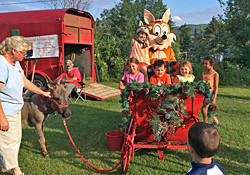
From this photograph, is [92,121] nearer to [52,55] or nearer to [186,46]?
[52,55]

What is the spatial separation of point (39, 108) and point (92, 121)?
2.52 metres

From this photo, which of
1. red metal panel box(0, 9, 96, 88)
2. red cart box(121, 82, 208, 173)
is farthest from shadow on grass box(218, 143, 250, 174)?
red metal panel box(0, 9, 96, 88)

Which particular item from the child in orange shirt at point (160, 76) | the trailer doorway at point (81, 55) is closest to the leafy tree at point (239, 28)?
the trailer doorway at point (81, 55)

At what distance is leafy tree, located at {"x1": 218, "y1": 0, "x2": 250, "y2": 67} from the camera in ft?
40.8

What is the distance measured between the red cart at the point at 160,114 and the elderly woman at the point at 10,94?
5.24 feet

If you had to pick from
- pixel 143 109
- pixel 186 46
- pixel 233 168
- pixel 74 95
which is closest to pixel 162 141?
pixel 143 109

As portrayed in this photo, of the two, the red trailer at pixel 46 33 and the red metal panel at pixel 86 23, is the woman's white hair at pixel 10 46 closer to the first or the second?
the red trailer at pixel 46 33

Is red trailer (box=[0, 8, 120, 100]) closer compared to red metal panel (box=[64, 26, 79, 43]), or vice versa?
red trailer (box=[0, 8, 120, 100])

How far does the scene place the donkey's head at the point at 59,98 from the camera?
3.60m

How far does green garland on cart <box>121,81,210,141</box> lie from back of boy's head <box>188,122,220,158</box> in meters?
1.66

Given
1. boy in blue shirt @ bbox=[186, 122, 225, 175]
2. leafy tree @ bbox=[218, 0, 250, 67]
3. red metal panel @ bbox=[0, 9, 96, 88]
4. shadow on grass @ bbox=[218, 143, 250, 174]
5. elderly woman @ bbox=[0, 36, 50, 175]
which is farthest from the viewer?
leafy tree @ bbox=[218, 0, 250, 67]

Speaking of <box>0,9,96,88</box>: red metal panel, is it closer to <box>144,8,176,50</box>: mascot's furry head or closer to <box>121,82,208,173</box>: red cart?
<box>144,8,176,50</box>: mascot's furry head

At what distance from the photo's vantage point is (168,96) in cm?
345

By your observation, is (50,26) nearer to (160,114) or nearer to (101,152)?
(101,152)
